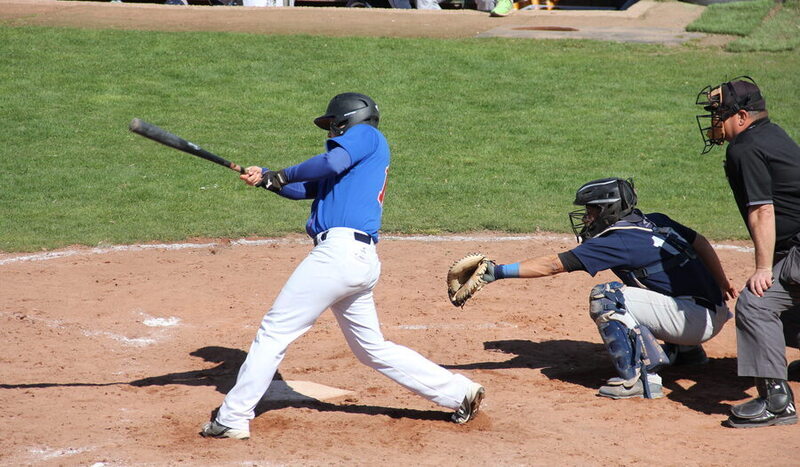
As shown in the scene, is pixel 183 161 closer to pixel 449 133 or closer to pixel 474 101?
pixel 449 133

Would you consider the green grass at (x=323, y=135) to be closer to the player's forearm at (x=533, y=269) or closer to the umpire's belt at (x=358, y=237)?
the player's forearm at (x=533, y=269)

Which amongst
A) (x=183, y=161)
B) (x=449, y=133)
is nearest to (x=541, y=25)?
(x=449, y=133)

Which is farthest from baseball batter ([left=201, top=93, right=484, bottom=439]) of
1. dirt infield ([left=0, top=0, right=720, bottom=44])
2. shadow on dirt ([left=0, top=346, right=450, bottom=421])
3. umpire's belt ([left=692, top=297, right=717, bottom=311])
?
dirt infield ([left=0, top=0, right=720, bottom=44])

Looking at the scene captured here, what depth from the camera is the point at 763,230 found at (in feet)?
17.3

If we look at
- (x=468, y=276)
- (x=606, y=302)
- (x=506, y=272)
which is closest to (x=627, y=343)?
(x=606, y=302)

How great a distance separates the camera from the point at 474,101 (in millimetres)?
14430

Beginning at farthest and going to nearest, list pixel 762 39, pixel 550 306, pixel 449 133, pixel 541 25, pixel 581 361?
pixel 541 25 < pixel 762 39 < pixel 449 133 < pixel 550 306 < pixel 581 361

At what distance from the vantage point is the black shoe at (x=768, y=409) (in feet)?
17.7

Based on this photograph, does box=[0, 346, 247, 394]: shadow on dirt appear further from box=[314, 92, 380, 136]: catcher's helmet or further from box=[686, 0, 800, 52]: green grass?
box=[686, 0, 800, 52]: green grass

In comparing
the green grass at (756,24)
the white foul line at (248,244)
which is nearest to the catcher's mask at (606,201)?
the white foul line at (248,244)

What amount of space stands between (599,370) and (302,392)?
205cm

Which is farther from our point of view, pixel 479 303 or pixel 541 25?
pixel 541 25

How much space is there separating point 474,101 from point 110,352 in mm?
8780

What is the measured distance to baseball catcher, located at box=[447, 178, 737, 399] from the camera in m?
5.87
